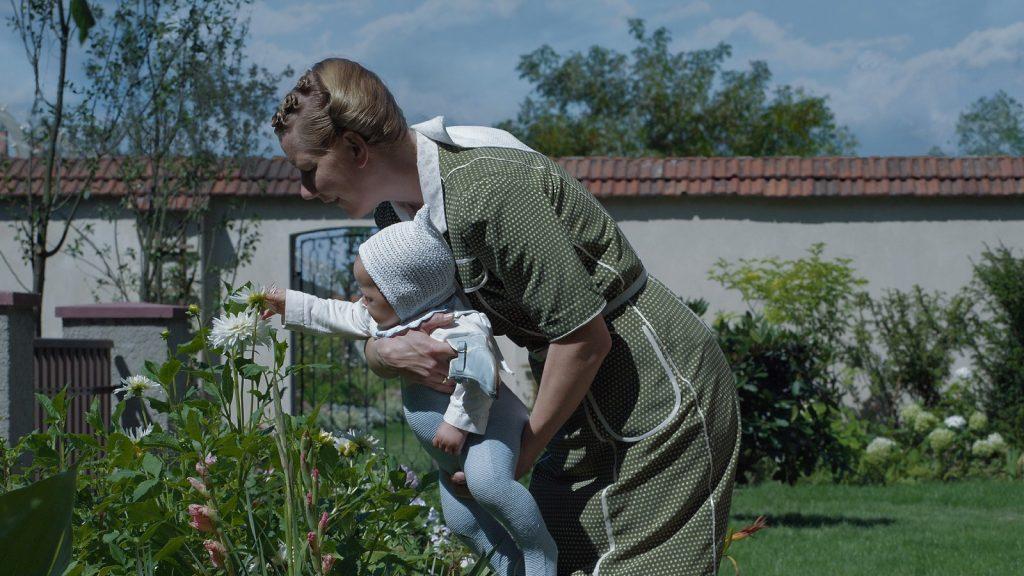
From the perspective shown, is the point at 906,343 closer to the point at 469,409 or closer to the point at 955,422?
the point at 955,422

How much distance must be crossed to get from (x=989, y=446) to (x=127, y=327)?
7.15m

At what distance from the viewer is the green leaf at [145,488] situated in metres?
1.66

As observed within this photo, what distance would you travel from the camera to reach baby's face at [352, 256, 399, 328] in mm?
1749

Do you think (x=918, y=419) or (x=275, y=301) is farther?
(x=918, y=419)

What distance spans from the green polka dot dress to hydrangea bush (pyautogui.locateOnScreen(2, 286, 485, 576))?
9.4 inches

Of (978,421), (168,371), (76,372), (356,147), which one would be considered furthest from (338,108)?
(978,421)

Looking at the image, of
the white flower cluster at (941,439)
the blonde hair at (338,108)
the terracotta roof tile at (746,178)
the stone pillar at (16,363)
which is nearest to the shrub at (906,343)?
the white flower cluster at (941,439)

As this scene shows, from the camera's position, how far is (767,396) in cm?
688

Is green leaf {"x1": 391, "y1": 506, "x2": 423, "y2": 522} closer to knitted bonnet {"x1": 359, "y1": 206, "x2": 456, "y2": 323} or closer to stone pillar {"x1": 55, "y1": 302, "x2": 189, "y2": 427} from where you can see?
knitted bonnet {"x1": 359, "y1": 206, "x2": 456, "y2": 323}

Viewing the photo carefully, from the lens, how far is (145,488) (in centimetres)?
167

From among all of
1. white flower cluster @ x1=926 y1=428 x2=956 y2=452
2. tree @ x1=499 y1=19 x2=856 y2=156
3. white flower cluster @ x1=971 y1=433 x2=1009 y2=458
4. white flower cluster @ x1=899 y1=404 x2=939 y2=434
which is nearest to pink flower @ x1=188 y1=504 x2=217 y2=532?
white flower cluster @ x1=926 y1=428 x2=956 y2=452

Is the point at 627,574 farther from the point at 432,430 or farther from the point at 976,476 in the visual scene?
the point at 976,476

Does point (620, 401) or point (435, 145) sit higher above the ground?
point (435, 145)

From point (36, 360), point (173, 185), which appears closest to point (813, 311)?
point (173, 185)
